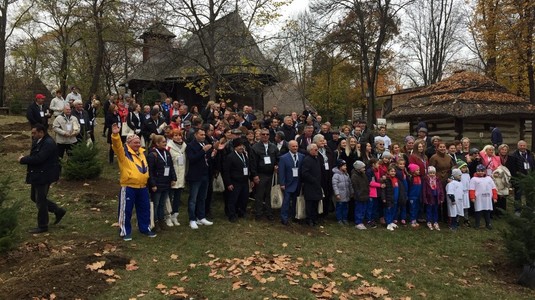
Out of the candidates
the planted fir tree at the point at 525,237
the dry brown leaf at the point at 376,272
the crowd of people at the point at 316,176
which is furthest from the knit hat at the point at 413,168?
the dry brown leaf at the point at 376,272

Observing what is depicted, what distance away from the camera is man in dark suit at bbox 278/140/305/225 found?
842 centimetres

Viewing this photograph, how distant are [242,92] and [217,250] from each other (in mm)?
12117

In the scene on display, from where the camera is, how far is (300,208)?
342 inches

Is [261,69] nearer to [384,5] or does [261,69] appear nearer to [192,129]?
[192,129]

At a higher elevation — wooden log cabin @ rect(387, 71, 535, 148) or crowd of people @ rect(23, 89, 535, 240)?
wooden log cabin @ rect(387, 71, 535, 148)

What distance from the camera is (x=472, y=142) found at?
686 inches

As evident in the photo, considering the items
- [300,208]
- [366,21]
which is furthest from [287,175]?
[366,21]

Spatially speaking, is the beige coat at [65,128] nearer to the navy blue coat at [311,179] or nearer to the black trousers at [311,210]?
the navy blue coat at [311,179]

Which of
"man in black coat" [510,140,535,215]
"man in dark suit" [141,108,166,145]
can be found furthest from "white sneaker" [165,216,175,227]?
"man in black coat" [510,140,535,215]

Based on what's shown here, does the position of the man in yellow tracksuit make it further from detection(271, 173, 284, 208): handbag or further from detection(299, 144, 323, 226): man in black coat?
detection(299, 144, 323, 226): man in black coat

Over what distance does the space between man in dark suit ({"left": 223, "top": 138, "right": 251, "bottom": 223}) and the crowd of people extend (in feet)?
0.07

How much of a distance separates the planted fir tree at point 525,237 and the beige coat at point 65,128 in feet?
31.5

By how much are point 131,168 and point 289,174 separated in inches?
123

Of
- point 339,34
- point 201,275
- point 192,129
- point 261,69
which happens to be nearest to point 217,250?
point 201,275
